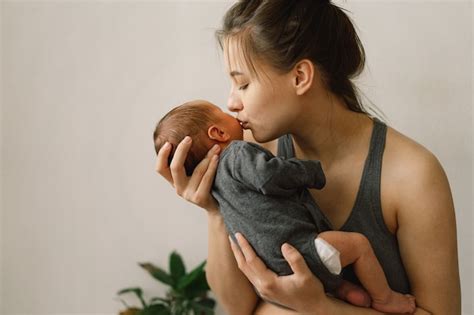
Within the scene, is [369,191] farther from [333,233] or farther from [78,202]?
[78,202]

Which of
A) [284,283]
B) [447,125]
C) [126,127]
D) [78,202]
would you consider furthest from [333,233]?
[78,202]

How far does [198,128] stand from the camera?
1.33 m

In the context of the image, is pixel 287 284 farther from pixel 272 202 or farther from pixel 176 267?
pixel 176 267

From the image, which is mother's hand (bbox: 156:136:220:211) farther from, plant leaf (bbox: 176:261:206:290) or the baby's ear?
plant leaf (bbox: 176:261:206:290)

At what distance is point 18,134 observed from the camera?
2201 mm

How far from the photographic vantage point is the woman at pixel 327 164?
1.27 metres

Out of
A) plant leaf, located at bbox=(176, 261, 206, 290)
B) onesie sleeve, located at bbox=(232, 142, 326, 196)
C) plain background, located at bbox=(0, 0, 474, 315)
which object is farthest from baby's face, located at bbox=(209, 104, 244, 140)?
plant leaf, located at bbox=(176, 261, 206, 290)

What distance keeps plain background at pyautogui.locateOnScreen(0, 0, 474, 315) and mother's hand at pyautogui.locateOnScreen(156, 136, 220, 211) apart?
689 mm

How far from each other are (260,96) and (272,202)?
0.24m

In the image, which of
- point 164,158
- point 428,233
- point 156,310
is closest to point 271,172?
point 164,158

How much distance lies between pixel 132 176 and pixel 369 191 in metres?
1.05

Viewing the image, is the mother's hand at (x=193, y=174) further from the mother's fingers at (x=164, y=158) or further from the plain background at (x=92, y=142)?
the plain background at (x=92, y=142)

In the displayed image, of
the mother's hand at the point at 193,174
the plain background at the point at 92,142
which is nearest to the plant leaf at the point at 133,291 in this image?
the plain background at the point at 92,142

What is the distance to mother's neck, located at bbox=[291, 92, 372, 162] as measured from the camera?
1368mm
